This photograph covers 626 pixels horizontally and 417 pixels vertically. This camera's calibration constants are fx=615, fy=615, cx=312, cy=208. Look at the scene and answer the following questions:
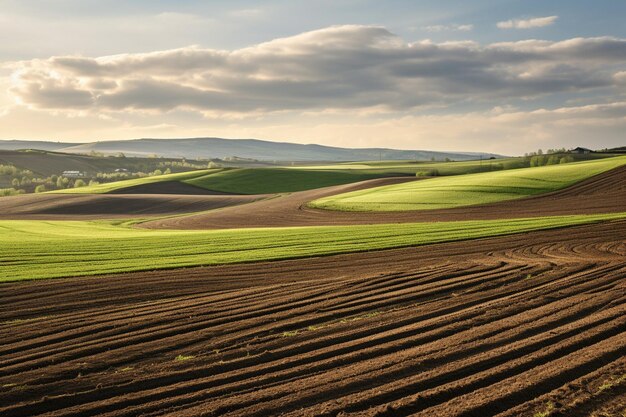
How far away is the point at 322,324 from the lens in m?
14.6

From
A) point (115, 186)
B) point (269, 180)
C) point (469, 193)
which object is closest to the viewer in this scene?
point (469, 193)

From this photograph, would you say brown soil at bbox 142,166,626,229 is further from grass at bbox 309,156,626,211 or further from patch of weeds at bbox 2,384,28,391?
patch of weeds at bbox 2,384,28,391

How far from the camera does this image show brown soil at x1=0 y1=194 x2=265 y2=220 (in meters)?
71.3

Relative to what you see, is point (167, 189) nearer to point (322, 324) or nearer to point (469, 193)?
point (469, 193)

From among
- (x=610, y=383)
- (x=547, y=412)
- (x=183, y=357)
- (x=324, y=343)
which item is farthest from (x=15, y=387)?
(x=610, y=383)

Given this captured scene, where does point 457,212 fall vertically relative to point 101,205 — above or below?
above

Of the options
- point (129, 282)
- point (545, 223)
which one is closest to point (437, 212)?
point (545, 223)

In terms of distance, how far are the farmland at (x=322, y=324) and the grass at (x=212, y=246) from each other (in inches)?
7.2

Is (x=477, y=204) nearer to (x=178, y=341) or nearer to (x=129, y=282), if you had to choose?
(x=129, y=282)

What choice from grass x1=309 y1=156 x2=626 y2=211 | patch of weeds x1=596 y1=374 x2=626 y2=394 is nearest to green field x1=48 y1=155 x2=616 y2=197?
grass x1=309 y1=156 x2=626 y2=211

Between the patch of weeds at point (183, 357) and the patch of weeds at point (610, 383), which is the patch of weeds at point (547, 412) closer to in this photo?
the patch of weeds at point (610, 383)

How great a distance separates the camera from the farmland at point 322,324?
10023 millimetres

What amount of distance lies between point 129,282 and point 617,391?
1628 centimetres

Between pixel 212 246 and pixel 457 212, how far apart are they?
23944 mm
